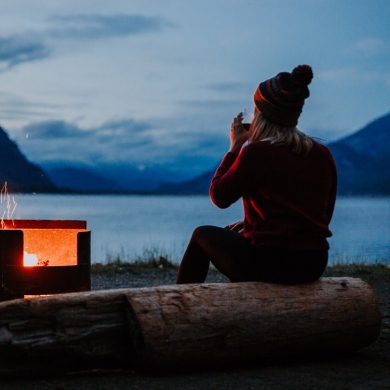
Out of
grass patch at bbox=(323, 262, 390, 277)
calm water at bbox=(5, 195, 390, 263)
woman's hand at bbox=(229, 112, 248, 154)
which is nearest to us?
woman's hand at bbox=(229, 112, 248, 154)

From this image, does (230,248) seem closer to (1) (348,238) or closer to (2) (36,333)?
(2) (36,333)

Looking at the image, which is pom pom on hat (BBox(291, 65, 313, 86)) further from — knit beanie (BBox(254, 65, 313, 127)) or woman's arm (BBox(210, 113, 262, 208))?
woman's arm (BBox(210, 113, 262, 208))

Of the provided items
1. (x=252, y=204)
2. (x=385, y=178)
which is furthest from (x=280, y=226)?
(x=385, y=178)

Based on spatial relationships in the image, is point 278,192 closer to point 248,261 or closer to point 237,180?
point 237,180

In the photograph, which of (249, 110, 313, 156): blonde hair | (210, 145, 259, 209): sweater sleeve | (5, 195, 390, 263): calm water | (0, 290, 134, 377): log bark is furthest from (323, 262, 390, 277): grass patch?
(0, 290, 134, 377): log bark

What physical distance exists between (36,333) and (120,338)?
462mm

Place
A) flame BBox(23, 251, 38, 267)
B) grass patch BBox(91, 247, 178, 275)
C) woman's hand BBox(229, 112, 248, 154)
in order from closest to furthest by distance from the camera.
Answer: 1. woman's hand BBox(229, 112, 248, 154)
2. flame BBox(23, 251, 38, 267)
3. grass patch BBox(91, 247, 178, 275)

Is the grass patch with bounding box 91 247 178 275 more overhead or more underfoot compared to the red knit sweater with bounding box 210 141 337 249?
more underfoot

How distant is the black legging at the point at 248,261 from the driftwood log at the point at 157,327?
10 centimetres

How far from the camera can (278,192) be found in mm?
3594

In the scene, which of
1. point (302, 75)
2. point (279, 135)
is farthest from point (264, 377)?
point (302, 75)

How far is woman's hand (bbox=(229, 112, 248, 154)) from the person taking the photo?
3854 millimetres

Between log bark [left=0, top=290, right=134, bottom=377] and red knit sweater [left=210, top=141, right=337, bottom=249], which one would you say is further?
red knit sweater [left=210, top=141, right=337, bottom=249]

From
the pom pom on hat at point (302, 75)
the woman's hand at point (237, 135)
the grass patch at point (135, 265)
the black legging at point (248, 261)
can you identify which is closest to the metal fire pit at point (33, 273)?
the black legging at point (248, 261)
